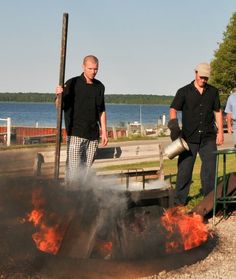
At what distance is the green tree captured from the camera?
33188 millimetres

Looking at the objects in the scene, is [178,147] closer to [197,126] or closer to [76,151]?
[197,126]

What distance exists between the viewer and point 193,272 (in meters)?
5.09

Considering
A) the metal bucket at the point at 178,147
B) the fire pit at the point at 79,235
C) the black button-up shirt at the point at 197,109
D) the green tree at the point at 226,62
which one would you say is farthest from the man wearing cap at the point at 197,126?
the green tree at the point at 226,62

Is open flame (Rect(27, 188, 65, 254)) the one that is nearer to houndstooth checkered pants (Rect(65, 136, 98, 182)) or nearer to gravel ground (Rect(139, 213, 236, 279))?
gravel ground (Rect(139, 213, 236, 279))

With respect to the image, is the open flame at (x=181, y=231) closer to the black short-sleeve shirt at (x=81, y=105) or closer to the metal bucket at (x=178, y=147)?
the black short-sleeve shirt at (x=81, y=105)

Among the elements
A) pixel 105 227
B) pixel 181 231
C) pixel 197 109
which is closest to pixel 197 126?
pixel 197 109

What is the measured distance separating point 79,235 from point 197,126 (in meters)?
3.27

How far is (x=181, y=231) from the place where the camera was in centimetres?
559

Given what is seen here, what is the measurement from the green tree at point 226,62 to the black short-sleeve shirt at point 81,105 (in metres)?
27.8

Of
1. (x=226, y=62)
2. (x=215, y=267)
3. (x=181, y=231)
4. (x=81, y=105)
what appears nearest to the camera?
(x=215, y=267)

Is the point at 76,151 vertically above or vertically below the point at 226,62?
below

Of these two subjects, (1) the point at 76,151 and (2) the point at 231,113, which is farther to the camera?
(2) the point at 231,113

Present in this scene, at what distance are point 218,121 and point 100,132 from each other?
1.81m

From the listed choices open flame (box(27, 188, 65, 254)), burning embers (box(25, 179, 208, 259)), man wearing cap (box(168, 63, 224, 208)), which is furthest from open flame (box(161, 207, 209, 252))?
man wearing cap (box(168, 63, 224, 208))
